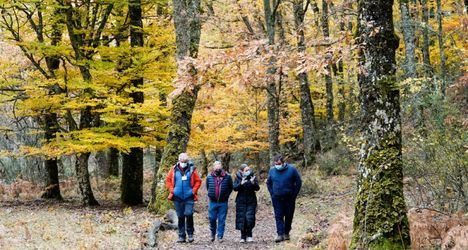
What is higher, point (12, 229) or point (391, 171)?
point (391, 171)

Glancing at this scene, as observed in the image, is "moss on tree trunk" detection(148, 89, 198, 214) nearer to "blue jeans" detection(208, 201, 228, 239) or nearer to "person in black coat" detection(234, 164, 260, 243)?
"blue jeans" detection(208, 201, 228, 239)

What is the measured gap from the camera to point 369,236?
6.58 meters

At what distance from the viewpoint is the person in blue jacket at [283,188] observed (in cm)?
1070

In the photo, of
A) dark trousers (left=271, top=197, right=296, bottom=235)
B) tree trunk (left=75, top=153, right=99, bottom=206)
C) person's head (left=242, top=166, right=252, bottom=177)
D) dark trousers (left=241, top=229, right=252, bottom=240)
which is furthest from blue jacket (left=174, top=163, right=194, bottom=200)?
tree trunk (left=75, top=153, right=99, bottom=206)

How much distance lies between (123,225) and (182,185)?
3.15 m

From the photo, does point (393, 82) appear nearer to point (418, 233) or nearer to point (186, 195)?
point (418, 233)

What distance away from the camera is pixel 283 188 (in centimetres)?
1070

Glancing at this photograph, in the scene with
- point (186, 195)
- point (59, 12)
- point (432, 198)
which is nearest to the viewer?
point (432, 198)

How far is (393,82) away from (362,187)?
147 cm

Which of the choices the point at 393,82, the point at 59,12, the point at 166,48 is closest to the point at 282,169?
the point at 393,82

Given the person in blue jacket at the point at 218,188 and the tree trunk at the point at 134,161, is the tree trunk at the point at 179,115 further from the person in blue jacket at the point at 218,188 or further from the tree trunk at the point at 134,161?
the person in blue jacket at the point at 218,188

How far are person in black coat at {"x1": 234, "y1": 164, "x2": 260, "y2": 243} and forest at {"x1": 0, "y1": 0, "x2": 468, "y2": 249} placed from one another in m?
0.58

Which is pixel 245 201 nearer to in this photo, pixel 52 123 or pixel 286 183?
pixel 286 183

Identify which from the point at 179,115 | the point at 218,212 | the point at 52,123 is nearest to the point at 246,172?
the point at 218,212
